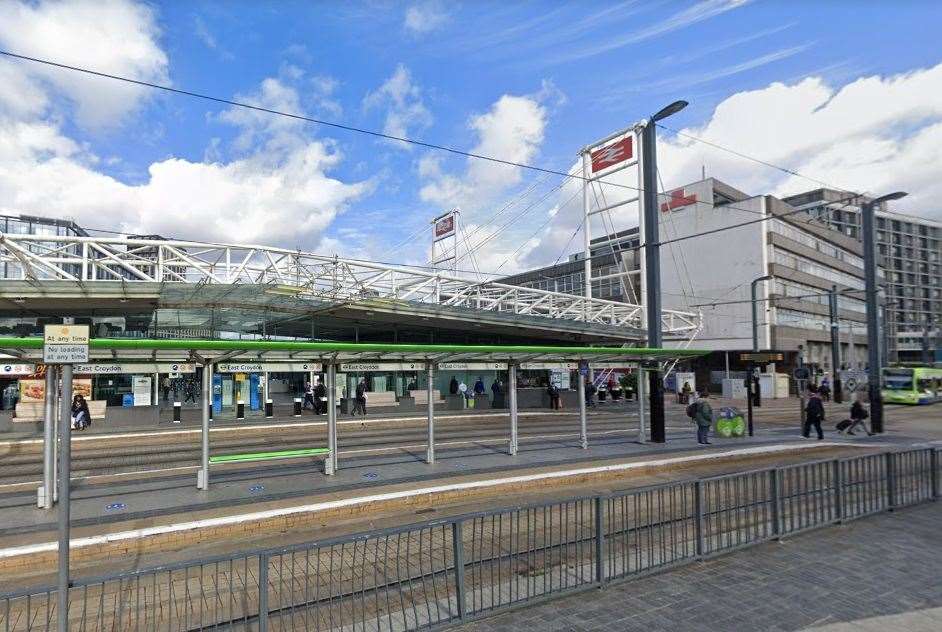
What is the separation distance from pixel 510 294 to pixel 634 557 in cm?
2406

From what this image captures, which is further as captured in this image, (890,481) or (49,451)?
(49,451)

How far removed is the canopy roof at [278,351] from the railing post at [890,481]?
666cm

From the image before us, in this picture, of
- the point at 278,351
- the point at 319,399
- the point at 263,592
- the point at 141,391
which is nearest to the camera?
the point at 263,592

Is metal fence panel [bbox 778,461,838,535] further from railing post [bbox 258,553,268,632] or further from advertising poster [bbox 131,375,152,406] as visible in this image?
advertising poster [bbox 131,375,152,406]

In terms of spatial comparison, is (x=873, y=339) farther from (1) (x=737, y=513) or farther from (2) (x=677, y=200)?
(2) (x=677, y=200)

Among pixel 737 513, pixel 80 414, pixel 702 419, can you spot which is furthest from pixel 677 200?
pixel 737 513

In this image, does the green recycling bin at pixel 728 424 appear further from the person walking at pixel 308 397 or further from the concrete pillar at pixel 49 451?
the person walking at pixel 308 397

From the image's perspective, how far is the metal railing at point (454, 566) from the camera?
17.2ft

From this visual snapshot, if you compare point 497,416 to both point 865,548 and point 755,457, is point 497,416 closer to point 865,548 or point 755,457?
point 755,457

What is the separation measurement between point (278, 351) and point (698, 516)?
800 centimetres

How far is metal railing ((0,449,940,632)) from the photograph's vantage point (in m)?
5.25

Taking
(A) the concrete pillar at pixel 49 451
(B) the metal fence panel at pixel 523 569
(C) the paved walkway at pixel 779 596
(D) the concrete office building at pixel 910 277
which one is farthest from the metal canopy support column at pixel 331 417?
(D) the concrete office building at pixel 910 277

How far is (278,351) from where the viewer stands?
11.4 metres

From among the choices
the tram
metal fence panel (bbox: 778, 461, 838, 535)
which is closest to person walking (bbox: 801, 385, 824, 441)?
metal fence panel (bbox: 778, 461, 838, 535)
